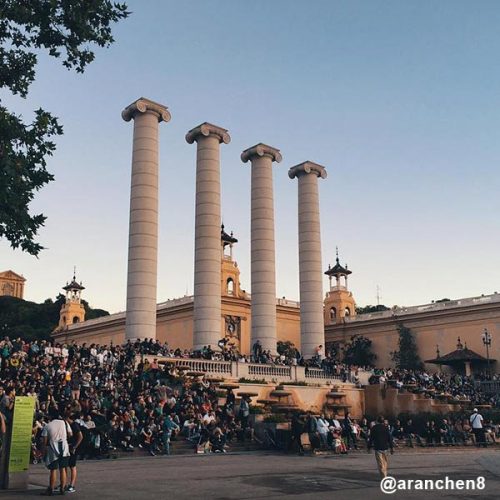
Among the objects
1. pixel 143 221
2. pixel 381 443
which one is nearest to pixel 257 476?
pixel 381 443

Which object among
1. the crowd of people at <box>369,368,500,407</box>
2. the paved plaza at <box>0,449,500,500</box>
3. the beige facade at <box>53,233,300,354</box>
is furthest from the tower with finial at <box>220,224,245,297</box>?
the paved plaza at <box>0,449,500,500</box>

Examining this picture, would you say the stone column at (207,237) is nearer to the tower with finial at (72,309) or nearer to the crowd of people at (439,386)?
the crowd of people at (439,386)

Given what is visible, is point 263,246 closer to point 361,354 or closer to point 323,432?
point 361,354

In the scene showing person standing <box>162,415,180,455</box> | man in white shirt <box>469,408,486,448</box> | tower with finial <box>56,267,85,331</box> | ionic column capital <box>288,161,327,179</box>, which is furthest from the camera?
tower with finial <box>56,267,85,331</box>

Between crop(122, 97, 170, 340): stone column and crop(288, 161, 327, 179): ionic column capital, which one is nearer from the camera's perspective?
crop(122, 97, 170, 340): stone column

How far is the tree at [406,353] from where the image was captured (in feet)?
223

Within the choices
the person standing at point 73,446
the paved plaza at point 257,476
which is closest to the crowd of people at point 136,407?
the person standing at point 73,446

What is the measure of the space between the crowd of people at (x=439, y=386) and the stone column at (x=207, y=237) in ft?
41.0

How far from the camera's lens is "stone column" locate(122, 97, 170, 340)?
46250 mm

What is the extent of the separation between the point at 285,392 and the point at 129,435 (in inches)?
696

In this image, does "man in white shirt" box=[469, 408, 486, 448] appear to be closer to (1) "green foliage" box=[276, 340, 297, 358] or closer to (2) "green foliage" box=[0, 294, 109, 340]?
(1) "green foliage" box=[276, 340, 297, 358]

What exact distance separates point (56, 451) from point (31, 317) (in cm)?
9397

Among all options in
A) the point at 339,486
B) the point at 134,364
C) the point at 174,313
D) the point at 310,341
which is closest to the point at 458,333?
the point at 310,341

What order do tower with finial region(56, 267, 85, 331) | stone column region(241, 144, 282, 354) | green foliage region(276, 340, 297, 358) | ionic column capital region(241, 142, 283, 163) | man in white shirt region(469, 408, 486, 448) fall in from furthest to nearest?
tower with finial region(56, 267, 85, 331)
green foliage region(276, 340, 297, 358)
ionic column capital region(241, 142, 283, 163)
stone column region(241, 144, 282, 354)
man in white shirt region(469, 408, 486, 448)
